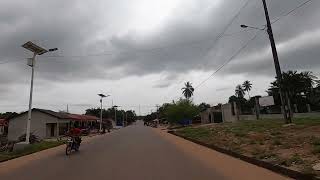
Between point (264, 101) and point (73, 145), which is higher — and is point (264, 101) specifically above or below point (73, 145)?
above

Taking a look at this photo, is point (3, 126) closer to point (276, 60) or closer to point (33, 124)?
point (33, 124)

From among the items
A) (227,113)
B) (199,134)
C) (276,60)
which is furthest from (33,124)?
(276,60)

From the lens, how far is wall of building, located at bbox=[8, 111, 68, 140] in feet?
179

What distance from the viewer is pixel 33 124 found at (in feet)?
181

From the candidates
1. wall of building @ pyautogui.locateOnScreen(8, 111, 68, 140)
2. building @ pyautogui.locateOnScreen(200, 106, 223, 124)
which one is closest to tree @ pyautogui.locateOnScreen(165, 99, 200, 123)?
building @ pyautogui.locateOnScreen(200, 106, 223, 124)

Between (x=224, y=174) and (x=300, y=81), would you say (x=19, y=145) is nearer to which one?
(x=224, y=174)

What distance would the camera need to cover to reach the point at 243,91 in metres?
154

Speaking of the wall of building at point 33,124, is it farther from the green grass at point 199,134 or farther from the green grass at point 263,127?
the green grass at point 263,127

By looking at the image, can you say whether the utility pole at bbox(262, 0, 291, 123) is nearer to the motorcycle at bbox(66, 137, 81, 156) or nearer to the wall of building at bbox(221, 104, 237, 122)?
the motorcycle at bbox(66, 137, 81, 156)

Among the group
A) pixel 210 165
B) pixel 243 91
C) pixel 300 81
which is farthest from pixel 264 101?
pixel 243 91

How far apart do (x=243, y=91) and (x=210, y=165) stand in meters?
145

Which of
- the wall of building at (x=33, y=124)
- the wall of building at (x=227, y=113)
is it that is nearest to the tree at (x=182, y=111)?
the wall of building at (x=227, y=113)

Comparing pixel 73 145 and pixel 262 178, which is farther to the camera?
pixel 73 145

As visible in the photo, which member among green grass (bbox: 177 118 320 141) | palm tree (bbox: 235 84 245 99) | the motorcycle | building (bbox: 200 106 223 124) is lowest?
the motorcycle
